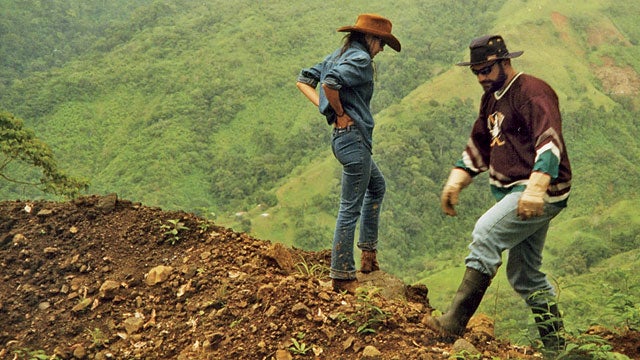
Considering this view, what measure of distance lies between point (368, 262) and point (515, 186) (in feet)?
6.76

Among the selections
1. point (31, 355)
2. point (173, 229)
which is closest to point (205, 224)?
point (173, 229)

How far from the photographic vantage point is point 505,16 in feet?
322

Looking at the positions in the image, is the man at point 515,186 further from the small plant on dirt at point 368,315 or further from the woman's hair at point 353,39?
the woman's hair at point 353,39

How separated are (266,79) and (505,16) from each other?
34018mm

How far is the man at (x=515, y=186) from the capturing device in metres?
4.21

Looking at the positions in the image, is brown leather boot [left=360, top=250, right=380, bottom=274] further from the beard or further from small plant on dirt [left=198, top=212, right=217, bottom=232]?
the beard

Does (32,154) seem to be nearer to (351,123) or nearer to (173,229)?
(173,229)

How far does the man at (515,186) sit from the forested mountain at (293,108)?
91.3ft

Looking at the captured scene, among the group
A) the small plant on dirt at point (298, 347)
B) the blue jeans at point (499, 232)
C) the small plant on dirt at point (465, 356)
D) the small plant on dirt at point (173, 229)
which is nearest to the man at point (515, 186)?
the blue jeans at point (499, 232)

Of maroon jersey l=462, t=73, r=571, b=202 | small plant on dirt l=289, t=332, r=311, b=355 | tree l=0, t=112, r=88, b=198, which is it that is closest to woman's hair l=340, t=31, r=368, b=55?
maroon jersey l=462, t=73, r=571, b=202

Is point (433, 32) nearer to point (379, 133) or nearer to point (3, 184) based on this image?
point (379, 133)

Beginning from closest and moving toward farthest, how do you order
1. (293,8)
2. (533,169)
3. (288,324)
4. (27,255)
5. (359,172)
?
1. (533,169)
2. (288,324)
3. (359,172)
4. (27,255)
5. (293,8)

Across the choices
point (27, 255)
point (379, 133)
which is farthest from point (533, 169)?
point (379, 133)

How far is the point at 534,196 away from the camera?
4105mm
